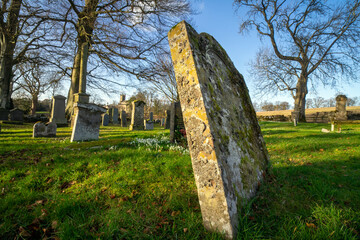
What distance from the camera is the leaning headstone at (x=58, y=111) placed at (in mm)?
13758

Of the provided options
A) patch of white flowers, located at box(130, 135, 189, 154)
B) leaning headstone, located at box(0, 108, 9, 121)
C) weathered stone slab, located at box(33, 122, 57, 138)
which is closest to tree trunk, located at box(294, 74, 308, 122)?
patch of white flowers, located at box(130, 135, 189, 154)

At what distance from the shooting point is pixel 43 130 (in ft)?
26.4

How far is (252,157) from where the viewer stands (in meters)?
2.34

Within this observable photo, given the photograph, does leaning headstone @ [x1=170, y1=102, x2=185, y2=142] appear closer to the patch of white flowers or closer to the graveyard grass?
the patch of white flowers

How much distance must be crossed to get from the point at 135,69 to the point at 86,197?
11.5 meters

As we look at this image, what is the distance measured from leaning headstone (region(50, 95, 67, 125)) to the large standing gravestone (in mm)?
15357

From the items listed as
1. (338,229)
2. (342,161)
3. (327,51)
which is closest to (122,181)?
(338,229)

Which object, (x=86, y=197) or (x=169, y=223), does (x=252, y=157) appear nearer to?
(x=169, y=223)

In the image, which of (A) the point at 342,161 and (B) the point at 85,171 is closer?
(B) the point at 85,171

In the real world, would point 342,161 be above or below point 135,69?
below

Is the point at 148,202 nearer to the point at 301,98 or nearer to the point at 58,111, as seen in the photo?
the point at 58,111

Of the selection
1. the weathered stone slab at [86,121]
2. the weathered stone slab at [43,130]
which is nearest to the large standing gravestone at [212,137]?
the weathered stone slab at [86,121]

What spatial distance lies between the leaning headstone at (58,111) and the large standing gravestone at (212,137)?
15357 millimetres

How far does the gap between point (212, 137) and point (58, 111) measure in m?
16.3
